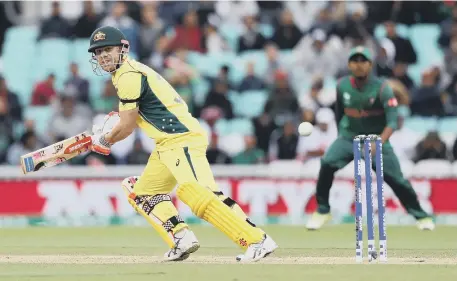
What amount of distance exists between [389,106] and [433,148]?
304 cm

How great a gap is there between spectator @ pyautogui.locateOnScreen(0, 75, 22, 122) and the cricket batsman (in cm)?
689

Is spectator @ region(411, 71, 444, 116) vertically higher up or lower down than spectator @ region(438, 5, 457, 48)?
lower down

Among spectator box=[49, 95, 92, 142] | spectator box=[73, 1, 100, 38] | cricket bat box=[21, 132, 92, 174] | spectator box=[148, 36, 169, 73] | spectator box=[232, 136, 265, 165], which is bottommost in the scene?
spectator box=[232, 136, 265, 165]

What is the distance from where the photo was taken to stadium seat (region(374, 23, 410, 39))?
49.5 feet

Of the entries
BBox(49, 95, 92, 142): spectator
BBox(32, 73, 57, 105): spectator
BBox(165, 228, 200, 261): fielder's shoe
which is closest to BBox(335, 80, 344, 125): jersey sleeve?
BBox(165, 228, 200, 261): fielder's shoe

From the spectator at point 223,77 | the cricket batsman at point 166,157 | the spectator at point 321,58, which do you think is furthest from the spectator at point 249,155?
the cricket batsman at point 166,157

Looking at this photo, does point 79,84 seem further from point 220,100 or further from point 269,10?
point 269,10

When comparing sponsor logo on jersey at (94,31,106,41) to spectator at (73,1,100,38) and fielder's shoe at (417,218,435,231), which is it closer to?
fielder's shoe at (417,218,435,231)

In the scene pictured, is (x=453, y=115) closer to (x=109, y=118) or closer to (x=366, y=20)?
(x=366, y=20)

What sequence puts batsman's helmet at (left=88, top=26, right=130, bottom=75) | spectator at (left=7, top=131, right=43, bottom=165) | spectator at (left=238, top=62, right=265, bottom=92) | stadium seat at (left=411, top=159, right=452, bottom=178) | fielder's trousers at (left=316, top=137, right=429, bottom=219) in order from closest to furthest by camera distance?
batsman's helmet at (left=88, top=26, right=130, bottom=75), fielder's trousers at (left=316, top=137, right=429, bottom=219), stadium seat at (left=411, top=159, right=452, bottom=178), spectator at (left=7, top=131, right=43, bottom=165), spectator at (left=238, top=62, right=265, bottom=92)

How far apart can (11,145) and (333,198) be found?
3.97 m

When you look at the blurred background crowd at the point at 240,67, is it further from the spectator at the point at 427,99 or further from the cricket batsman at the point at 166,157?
the cricket batsman at the point at 166,157

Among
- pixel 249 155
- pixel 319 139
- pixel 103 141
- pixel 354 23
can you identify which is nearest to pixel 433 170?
pixel 319 139

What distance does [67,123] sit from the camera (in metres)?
14.0
